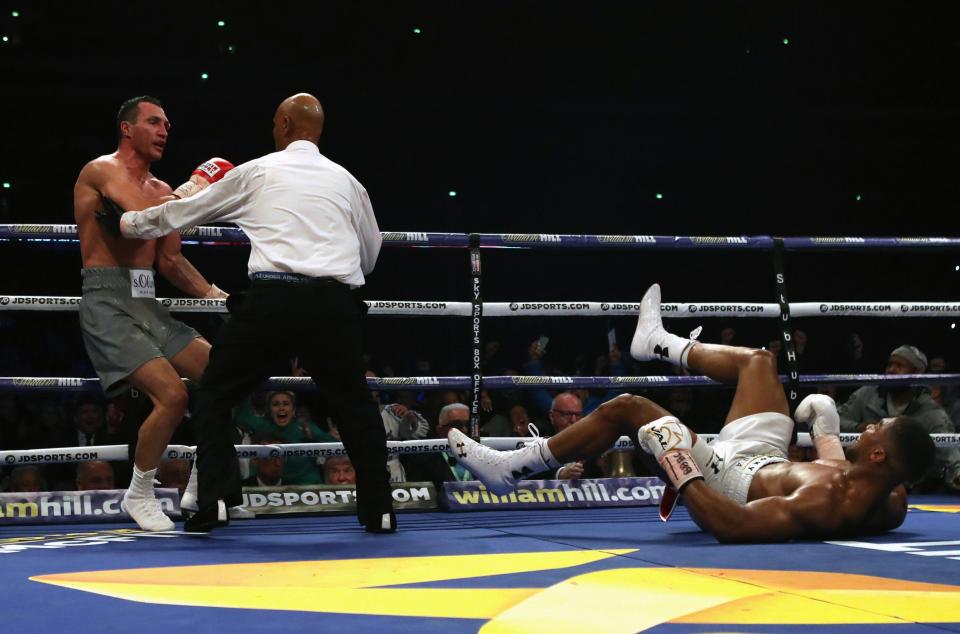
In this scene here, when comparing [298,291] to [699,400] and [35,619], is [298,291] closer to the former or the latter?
[35,619]

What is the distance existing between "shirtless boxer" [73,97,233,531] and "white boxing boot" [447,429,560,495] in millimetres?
899

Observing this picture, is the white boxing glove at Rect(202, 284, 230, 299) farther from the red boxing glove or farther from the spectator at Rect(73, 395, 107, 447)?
the spectator at Rect(73, 395, 107, 447)

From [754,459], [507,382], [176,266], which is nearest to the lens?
[754,459]

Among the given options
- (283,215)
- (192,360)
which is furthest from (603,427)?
(192,360)

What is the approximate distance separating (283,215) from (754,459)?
155 cm

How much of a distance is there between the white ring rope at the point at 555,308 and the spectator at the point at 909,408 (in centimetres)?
38

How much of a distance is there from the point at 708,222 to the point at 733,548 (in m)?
7.55

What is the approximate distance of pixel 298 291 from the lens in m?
3.11

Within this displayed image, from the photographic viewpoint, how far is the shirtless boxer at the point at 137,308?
3.32 meters

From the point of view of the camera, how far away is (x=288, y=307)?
3.09 meters

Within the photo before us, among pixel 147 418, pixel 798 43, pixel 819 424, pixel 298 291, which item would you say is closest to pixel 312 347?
pixel 298 291

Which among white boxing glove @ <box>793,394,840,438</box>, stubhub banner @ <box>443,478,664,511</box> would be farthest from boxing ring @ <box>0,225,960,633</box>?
white boxing glove @ <box>793,394,840,438</box>

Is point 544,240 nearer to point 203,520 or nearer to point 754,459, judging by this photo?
point 754,459

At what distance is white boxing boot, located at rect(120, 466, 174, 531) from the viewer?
10.8ft
